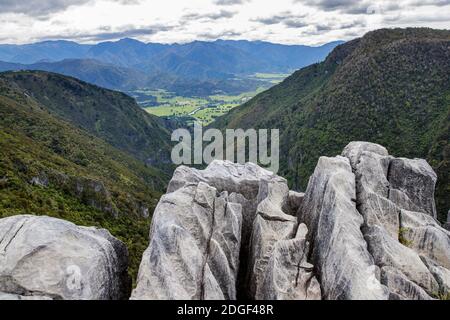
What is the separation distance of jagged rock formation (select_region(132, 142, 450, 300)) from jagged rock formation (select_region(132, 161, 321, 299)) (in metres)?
0.06

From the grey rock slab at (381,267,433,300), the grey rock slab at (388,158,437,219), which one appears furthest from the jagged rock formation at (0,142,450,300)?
the grey rock slab at (388,158,437,219)

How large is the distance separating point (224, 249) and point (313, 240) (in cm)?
605

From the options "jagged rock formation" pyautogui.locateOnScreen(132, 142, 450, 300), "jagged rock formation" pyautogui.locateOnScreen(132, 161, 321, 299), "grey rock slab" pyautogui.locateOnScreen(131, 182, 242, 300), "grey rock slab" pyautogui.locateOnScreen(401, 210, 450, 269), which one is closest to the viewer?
"grey rock slab" pyautogui.locateOnScreen(131, 182, 242, 300)

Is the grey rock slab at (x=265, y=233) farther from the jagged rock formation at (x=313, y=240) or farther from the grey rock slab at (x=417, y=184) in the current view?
the grey rock slab at (x=417, y=184)

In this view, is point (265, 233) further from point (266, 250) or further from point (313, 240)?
point (313, 240)

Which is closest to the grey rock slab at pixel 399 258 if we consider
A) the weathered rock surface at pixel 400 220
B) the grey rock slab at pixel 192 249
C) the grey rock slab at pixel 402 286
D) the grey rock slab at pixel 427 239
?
the weathered rock surface at pixel 400 220

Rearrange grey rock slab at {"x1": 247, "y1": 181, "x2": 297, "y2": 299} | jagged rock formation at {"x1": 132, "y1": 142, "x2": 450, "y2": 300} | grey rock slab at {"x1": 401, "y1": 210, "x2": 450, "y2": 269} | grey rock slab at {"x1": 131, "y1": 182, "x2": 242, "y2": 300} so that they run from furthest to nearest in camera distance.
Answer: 1. grey rock slab at {"x1": 401, "y1": 210, "x2": 450, "y2": 269}
2. grey rock slab at {"x1": 247, "y1": 181, "x2": 297, "y2": 299}
3. jagged rock formation at {"x1": 132, "y1": 142, "x2": 450, "y2": 300}
4. grey rock slab at {"x1": 131, "y1": 182, "x2": 242, "y2": 300}

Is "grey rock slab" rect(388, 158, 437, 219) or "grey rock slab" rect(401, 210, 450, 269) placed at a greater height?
"grey rock slab" rect(388, 158, 437, 219)

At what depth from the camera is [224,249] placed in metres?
23.9

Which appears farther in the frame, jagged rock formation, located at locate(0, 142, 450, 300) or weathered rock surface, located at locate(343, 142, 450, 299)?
weathered rock surface, located at locate(343, 142, 450, 299)

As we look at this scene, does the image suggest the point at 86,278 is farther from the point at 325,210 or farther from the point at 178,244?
the point at 325,210

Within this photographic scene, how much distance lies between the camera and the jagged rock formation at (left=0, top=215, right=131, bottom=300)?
19250mm

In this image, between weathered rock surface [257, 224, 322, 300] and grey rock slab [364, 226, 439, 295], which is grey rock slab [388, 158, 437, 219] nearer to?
grey rock slab [364, 226, 439, 295]
